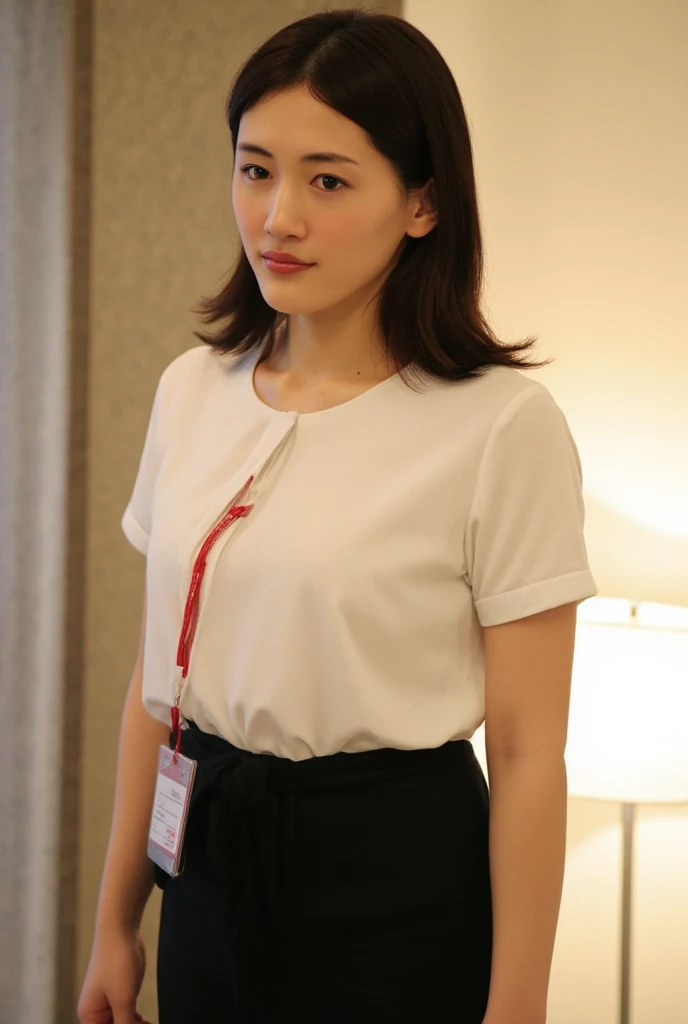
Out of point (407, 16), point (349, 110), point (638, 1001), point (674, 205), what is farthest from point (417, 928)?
point (407, 16)

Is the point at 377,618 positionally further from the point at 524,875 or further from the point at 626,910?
the point at 626,910

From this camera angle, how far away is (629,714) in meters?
1.66

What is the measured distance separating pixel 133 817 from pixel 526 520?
0.65 m

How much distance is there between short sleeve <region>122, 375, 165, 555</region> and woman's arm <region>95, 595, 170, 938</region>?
118 mm

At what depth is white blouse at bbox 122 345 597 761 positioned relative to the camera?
3.59 feet

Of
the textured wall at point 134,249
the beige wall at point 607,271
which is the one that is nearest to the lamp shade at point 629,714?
the beige wall at point 607,271

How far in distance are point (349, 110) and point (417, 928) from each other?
84 cm

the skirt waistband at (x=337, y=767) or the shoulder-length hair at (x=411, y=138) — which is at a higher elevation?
the shoulder-length hair at (x=411, y=138)

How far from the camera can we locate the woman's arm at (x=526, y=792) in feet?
3.62

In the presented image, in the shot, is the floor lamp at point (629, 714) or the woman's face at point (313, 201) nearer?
the woman's face at point (313, 201)

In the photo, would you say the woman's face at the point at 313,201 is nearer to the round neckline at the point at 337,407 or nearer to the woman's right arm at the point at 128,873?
the round neckline at the point at 337,407

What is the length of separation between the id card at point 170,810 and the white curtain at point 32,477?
39.8 inches

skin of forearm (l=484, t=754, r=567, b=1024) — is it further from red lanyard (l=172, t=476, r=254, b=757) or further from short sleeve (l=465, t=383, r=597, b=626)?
red lanyard (l=172, t=476, r=254, b=757)

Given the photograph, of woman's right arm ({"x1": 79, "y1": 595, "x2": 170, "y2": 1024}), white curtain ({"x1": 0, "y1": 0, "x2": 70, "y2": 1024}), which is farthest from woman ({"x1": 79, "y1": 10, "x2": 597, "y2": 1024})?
white curtain ({"x1": 0, "y1": 0, "x2": 70, "y2": 1024})
